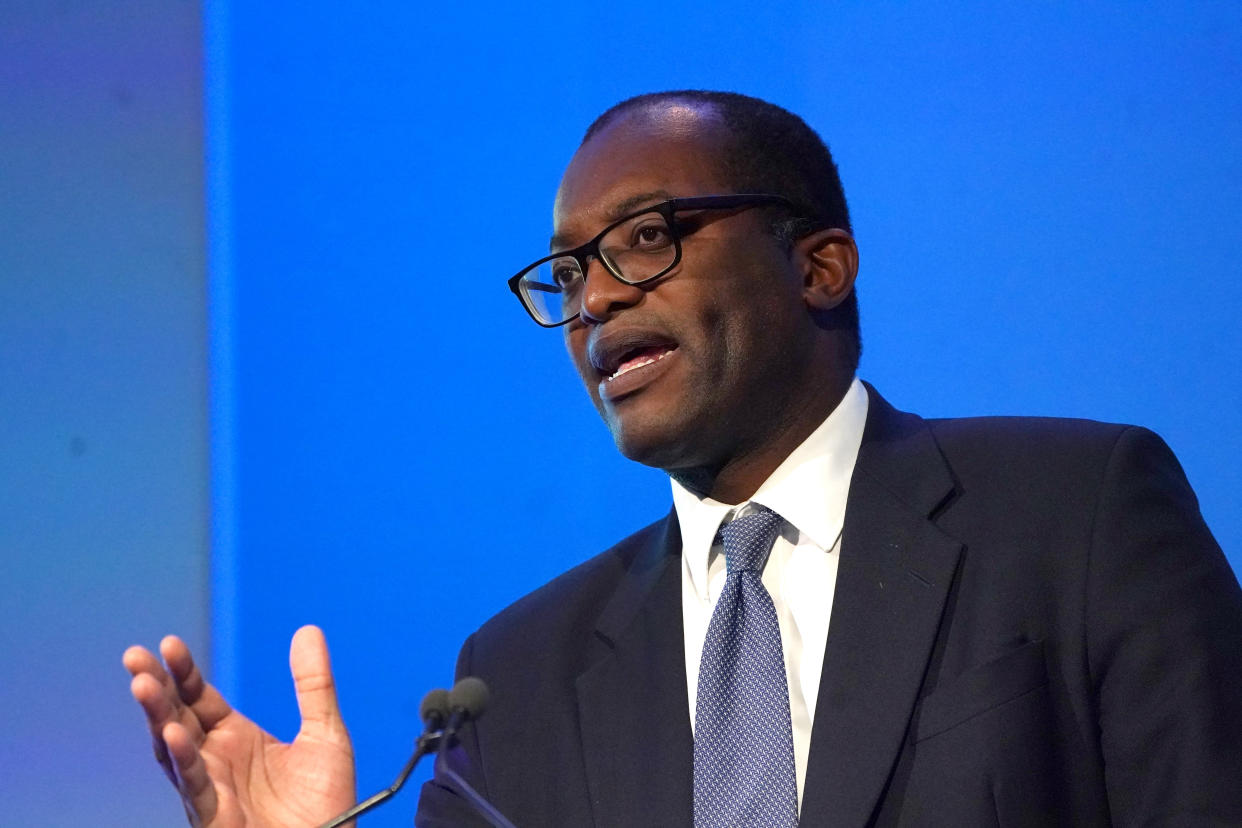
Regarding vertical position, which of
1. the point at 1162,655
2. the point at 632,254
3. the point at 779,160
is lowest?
the point at 1162,655

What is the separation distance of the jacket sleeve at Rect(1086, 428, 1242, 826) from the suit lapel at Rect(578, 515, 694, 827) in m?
0.50

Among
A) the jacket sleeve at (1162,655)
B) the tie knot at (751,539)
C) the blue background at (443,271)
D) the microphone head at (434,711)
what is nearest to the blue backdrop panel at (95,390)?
the blue background at (443,271)

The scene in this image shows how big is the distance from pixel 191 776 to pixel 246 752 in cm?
12

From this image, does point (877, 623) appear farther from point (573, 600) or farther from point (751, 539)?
point (573, 600)

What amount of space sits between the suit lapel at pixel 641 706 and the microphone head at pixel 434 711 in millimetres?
485

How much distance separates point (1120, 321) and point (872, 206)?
444mm

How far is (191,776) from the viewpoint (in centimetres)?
130

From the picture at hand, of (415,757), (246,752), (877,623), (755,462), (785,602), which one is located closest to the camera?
(415,757)

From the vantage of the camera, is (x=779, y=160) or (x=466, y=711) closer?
(x=466, y=711)

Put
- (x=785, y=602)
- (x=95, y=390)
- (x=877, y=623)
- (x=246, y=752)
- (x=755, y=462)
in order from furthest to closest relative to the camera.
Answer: (x=95, y=390) → (x=755, y=462) → (x=785, y=602) → (x=877, y=623) → (x=246, y=752)

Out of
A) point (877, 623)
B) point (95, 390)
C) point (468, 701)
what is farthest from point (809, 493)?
point (95, 390)

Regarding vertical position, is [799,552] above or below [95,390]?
below

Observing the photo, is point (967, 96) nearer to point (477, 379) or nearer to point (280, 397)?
point (477, 379)

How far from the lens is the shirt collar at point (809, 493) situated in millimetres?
1715
